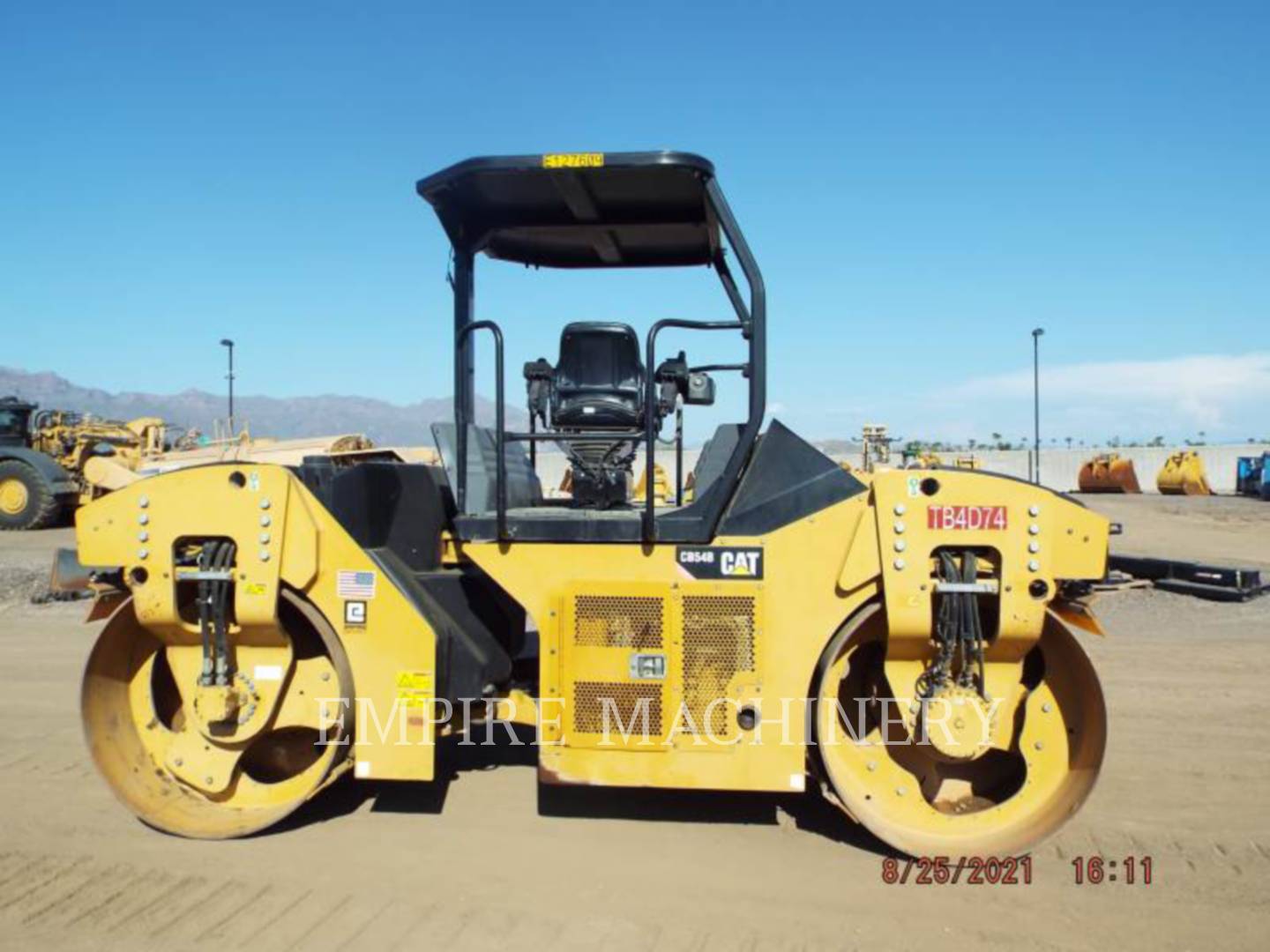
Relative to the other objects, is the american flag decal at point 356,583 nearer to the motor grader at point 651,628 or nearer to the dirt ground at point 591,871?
the motor grader at point 651,628

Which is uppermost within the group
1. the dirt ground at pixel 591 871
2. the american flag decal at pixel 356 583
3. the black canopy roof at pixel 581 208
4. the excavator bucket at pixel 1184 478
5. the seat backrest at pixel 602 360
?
the black canopy roof at pixel 581 208

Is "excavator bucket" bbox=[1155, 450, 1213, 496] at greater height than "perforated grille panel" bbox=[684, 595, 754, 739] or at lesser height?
greater

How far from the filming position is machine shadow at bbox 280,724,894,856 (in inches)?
178

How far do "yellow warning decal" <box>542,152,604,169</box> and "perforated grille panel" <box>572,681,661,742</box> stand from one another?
84.2 inches

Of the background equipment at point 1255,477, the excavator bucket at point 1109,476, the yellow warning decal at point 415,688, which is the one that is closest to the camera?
the yellow warning decal at point 415,688

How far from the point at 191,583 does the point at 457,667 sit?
1.22 meters

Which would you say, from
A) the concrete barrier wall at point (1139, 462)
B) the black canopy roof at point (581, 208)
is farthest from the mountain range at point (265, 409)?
the black canopy roof at point (581, 208)

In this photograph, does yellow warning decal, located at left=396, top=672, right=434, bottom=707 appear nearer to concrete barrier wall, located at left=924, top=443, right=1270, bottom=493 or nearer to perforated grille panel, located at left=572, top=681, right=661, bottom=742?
perforated grille panel, located at left=572, top=681, right=661, bottom=742

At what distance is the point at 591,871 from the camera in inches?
159

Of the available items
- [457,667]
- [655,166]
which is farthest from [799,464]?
[457,667]

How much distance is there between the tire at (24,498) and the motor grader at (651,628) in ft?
57.8

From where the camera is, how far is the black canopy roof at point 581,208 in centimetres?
430
